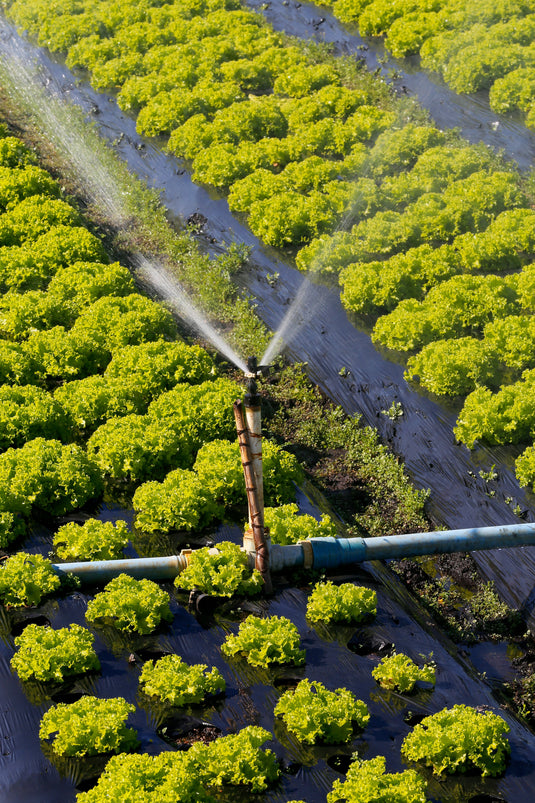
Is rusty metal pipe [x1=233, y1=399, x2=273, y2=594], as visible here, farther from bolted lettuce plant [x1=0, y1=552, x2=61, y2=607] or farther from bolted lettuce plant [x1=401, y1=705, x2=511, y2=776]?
bolted lettuce plant [x1=401, y1=705, x2=511, y2=776]

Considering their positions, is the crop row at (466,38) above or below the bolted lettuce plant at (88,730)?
above

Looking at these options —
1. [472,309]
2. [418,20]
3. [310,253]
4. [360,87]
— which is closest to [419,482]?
[472,309]

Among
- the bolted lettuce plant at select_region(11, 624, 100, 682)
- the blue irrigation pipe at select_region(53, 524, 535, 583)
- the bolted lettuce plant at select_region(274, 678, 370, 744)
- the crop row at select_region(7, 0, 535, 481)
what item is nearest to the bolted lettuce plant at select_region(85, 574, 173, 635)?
the bolted lettuce plant at select_region(11, 624, 100, 682)

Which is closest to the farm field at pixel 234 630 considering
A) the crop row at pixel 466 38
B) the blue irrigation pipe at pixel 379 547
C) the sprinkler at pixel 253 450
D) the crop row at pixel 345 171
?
the blue irrigation pipe at pixel 379 547

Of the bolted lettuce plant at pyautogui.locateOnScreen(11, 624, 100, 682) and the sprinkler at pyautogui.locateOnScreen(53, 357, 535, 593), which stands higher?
the sprinkler at pyautogui.locateOnScreen(53, 357, 535, 593)

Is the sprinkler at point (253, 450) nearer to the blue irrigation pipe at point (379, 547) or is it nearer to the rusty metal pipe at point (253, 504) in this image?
the rusty metal pipe at point (253, 504)

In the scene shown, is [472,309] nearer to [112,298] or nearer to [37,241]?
[112,298]

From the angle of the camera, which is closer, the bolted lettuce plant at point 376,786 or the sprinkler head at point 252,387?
the bolted lettuce plant at point 376,786
